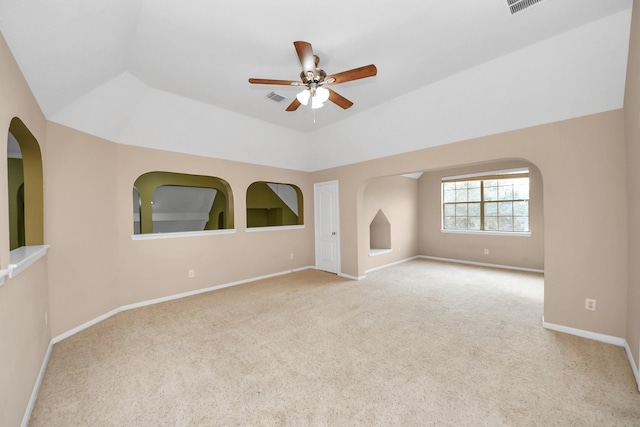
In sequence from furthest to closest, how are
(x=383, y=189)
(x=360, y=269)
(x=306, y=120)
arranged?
(x=383, y=189) → (x=360, y=269) → (x=306, y=120)

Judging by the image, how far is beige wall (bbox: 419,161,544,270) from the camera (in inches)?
200

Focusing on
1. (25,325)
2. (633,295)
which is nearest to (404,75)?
(633,295)

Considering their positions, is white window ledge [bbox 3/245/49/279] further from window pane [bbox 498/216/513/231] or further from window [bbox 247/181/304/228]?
window pane [bbox 498/216/513/231]

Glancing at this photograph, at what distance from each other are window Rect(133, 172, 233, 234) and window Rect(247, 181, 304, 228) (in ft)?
3.08

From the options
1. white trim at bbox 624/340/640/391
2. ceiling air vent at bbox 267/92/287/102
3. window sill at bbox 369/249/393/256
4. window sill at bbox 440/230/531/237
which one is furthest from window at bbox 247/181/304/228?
white trim at bbox 624/340/640/391

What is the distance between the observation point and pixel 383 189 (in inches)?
229

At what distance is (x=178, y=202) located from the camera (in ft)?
24.4

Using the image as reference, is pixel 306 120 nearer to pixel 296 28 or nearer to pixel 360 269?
pixel 296 28

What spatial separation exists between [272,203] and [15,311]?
6219 millimetres

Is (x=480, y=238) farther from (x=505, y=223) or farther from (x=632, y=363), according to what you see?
(x=632, y=363)

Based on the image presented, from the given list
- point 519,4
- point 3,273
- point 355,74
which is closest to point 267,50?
point 355,74

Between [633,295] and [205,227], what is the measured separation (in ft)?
30.1

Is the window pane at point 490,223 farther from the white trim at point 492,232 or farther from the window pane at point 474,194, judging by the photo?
the window pane at point 474,194

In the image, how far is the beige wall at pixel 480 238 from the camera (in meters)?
5.07
